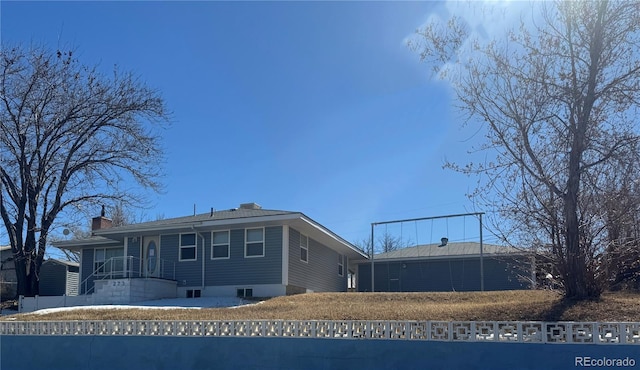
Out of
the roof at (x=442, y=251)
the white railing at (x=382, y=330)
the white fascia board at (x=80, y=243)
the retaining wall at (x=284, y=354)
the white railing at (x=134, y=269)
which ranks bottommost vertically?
the retaining wall at (x=284, y=354)

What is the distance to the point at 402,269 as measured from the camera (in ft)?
86.9

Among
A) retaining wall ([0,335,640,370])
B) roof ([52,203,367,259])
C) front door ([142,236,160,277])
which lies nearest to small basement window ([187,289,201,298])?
front door ([142,236,160,277])

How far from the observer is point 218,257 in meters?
20.7

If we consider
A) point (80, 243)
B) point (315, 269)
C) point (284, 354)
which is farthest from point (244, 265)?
point (284, 354)

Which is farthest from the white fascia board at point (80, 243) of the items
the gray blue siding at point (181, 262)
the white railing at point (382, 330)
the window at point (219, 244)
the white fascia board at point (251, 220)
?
the white railing at point (382, 330)

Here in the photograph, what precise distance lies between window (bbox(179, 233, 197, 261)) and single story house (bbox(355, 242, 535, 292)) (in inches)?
284

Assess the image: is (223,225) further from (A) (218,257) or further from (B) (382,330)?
(B) (382,330)

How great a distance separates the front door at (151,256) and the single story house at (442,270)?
8456mm

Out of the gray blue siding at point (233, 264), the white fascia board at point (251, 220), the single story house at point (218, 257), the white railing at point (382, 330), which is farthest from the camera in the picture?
the gray blue siding at point (233, 264)

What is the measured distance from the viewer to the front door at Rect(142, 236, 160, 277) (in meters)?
21.8

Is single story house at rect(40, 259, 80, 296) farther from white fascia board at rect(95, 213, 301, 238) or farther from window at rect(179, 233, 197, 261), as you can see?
window at rect(179, 233, 197, 261)

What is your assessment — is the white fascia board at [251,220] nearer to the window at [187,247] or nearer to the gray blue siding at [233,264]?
the gray blue siding at [233,264]

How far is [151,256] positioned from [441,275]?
12.4 meters

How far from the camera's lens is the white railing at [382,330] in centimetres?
750
